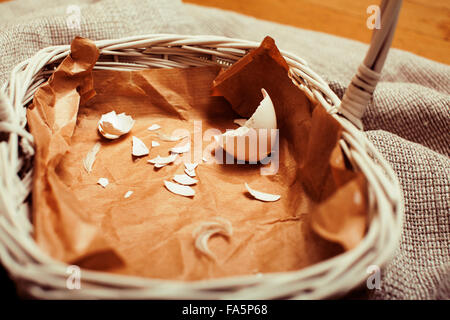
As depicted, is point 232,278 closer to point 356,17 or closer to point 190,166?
point 190,166

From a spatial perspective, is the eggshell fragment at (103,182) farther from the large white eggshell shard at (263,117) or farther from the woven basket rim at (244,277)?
the large white eggshell shard at (263,117)

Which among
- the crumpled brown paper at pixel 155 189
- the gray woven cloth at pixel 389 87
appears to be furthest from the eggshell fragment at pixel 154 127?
the gray woven cloth at pixel 389 87

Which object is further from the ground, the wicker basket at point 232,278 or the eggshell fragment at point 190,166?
the wicker basket at point 232,278

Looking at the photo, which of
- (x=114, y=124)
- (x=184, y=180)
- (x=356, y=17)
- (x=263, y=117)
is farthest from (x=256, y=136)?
(x=356, y=17)

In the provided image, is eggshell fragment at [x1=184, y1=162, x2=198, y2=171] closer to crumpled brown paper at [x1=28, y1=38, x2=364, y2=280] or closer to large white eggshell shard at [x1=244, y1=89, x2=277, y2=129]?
crumpled brown paper at [x1=28, y1=38, x2=364, y2=280]

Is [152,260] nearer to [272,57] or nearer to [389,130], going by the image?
[272,57]

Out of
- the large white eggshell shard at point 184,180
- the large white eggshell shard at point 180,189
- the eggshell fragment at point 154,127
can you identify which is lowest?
the large white eggshell shard at point 180,189

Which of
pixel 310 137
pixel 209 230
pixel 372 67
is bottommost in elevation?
pixel 209 230

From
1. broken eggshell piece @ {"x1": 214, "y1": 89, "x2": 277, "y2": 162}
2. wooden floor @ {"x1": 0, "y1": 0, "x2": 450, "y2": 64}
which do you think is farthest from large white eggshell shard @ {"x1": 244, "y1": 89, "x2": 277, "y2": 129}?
wooden floor @ {"x1": 0, "y1": 0, "x2": 450, "y2": 64}
